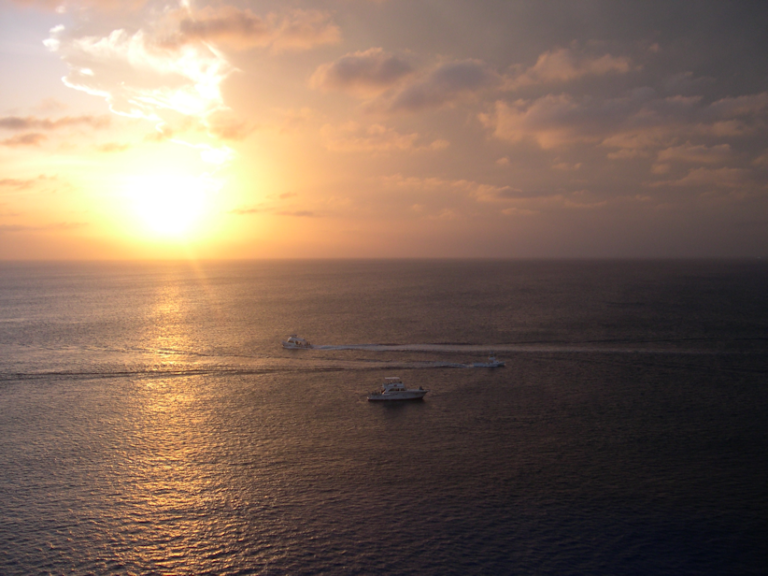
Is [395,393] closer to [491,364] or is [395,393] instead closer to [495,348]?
[491,364]

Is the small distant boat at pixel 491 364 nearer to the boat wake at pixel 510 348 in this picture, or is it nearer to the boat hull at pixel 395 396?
the boat wake at pixel 510 348

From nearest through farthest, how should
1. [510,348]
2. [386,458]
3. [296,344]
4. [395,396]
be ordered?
1. [386,458]
2. [395,396]
3. [510,348]
4. [296,344]

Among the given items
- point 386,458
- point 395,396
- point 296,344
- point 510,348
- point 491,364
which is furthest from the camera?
point 296,344

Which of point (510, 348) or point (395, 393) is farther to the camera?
point (510, 348)

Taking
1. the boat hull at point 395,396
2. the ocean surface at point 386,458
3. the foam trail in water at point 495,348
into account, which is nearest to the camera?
the ocean surface at point 386,458

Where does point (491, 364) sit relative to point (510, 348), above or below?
below

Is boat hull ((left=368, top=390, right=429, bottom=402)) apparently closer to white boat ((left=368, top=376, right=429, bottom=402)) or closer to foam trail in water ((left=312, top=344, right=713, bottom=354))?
white boat ((left=368, top=376, right=429, bottom=402))

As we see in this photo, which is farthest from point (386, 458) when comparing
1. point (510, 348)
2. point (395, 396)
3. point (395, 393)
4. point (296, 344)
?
point (510, 348)

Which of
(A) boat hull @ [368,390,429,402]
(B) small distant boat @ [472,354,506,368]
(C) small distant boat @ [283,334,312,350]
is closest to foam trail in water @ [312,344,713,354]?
(C) small distant boat @ [283,334,312,350]

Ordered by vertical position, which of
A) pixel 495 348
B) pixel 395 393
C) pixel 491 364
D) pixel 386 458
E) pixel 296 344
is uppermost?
pixel 296 344

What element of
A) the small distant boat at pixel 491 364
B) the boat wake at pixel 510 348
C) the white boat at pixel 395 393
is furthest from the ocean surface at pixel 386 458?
the white boat at pixel 395 393
